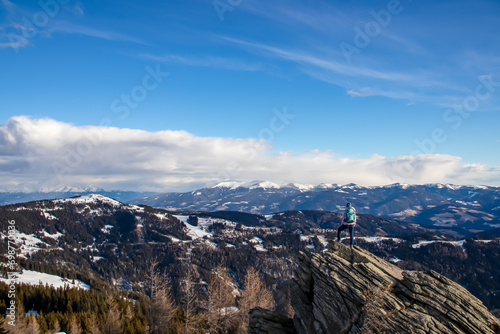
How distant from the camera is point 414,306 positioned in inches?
964

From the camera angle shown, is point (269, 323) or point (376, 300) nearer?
point (376, 300)

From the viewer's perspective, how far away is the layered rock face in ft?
74.5

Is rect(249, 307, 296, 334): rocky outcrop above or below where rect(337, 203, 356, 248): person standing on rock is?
below

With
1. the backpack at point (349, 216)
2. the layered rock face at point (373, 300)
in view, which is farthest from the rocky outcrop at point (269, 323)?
the backpack at point (349, 216)

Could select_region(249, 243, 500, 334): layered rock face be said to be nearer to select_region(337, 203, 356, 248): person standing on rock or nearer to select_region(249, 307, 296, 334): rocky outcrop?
select_region(249, 307, 296, 334): rocky outcrop

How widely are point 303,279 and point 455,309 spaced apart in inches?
613

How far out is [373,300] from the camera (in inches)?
727

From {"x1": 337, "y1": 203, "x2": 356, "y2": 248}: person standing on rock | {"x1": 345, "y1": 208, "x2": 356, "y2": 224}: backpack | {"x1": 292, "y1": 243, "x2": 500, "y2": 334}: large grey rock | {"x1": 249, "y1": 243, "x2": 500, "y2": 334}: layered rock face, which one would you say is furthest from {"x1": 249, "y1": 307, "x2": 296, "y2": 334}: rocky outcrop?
{"x1": 345, "y1": 208, "x2": 356, "y2": 224}: backpack

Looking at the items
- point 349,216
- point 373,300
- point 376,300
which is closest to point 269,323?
point 349,216

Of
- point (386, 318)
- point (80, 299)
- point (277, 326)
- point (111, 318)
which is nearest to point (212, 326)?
point (111, 318)

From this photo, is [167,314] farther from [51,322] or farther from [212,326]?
[51,322]

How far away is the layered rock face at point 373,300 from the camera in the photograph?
74.5 feet

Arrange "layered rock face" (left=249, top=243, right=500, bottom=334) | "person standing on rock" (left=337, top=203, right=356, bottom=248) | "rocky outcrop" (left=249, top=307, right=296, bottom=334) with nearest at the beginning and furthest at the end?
"layered rock face" (left=249, top=243, right=500, bottom=334), "person standing on rock" (left=337, top=203, right=356, bottom=248), "rocky outcrop" (left=249, top=307, right=296, bottom=334)

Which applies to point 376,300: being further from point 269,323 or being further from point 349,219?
Result: point 269,323
